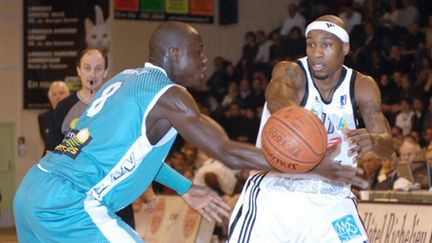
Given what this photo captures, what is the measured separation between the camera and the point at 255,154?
15.5ft

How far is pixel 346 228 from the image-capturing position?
20.1 feet

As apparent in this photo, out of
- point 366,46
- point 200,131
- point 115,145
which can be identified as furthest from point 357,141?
point 366,46

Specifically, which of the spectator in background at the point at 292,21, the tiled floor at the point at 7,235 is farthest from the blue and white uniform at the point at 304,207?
the spectator in background at the point at 292,21

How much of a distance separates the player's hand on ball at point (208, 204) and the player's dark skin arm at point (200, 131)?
1.50 feet

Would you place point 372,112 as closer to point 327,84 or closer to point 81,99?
point 327,84

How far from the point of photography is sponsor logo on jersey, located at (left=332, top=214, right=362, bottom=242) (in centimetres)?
609

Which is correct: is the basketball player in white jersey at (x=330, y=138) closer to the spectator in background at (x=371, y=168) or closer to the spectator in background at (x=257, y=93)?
the spectator in background at (x=371, y=168)

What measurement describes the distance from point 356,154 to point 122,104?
170cm

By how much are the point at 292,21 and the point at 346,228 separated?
14612mm

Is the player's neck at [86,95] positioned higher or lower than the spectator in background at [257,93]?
higher

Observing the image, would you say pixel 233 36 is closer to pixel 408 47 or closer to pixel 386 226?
pixel 408 47

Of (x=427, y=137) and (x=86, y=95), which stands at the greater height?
(x=86, y=95)

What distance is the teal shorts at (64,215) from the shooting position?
4797 millimetres

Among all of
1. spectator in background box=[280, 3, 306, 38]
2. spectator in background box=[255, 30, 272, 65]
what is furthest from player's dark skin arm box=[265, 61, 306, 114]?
spectator in background box=[280, 3, 306, 38]
